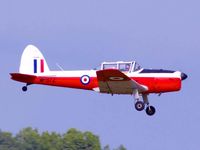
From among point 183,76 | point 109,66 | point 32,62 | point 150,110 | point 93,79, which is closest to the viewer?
point 109,66

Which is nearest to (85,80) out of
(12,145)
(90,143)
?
(90,143)

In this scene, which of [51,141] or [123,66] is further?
[51,141]

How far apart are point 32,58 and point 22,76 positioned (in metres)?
1.61

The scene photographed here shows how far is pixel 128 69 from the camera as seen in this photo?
3631 centimetres

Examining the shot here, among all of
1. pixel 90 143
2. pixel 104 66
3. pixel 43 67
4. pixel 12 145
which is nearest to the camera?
pixel 104 66

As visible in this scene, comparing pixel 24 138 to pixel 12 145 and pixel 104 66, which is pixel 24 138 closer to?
pixel 12 145

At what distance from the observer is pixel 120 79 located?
1412 inches

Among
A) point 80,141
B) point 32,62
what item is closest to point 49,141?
point 80,141

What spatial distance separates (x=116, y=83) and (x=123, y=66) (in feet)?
2.07

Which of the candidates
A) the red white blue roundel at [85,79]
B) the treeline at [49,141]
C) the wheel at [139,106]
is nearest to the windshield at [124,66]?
the wheel at [139,106]

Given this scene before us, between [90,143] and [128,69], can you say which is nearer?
[128,69]

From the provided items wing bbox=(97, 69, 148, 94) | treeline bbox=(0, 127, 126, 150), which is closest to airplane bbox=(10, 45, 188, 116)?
wing bbox=(97, 69, 148, 94)

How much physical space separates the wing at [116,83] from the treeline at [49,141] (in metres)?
36.2

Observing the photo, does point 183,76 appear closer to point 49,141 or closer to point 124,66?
point 124,66
